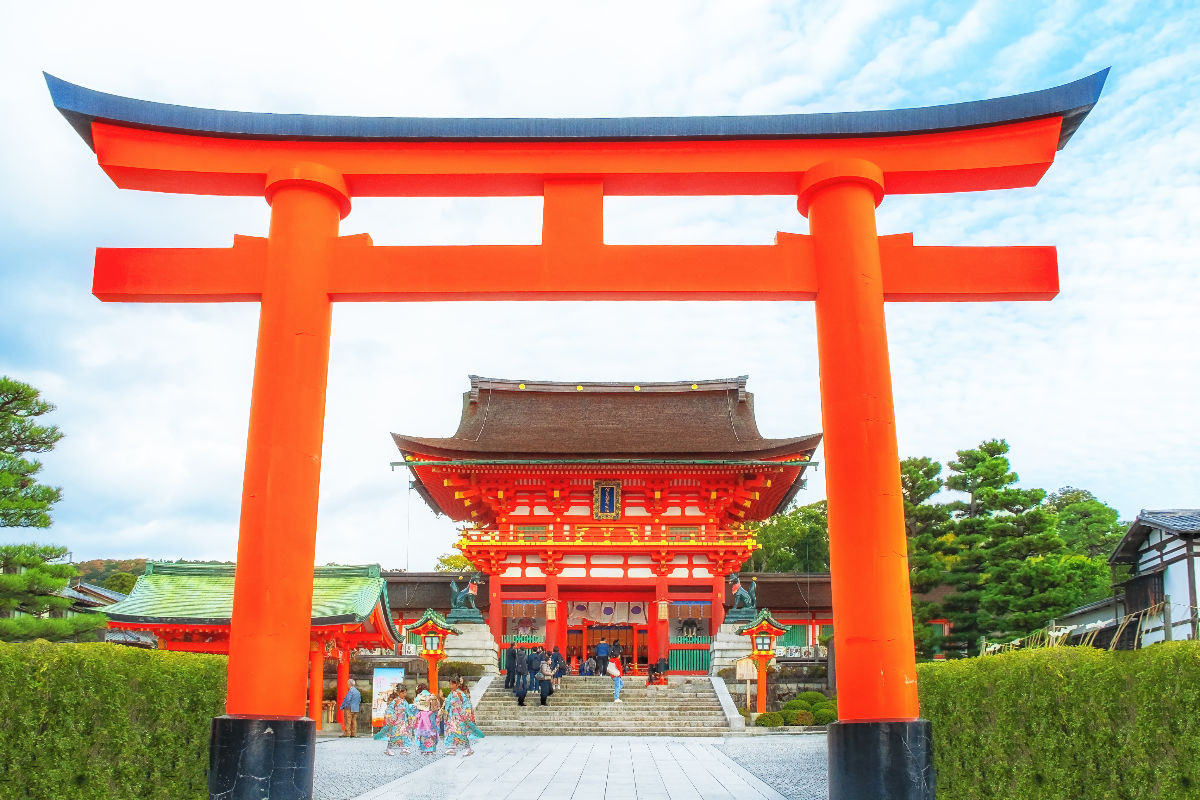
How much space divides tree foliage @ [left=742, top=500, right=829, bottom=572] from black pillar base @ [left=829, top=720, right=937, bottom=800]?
43909 mm

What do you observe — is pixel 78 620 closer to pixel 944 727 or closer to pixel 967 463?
pixel 944 727

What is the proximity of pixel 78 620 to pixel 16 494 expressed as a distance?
2.67 m

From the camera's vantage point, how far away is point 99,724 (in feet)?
21.1

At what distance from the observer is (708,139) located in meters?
8.57

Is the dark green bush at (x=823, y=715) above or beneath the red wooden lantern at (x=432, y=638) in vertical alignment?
beneath

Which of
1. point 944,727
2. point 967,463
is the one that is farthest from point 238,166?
point 967,463

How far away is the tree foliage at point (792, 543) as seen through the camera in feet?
167

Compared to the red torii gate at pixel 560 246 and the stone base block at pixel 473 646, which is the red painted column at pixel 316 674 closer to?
the stone base block at pixel 473 646

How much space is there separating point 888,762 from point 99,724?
5462 mm

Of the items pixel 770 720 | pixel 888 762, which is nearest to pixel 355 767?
pixel 888 762

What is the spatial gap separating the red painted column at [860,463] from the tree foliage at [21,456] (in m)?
15.9

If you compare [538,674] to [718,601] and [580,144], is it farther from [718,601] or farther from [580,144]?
[580,144]

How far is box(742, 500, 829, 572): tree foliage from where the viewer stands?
50956mm

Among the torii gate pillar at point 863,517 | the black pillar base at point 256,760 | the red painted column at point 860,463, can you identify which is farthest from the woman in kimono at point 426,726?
the red painted column at point 860,463
